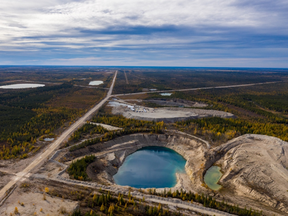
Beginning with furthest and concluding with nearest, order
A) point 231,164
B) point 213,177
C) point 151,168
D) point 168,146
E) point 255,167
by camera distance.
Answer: point 168,146
point 151,168
point 231,164
point 213,177
point 255,167

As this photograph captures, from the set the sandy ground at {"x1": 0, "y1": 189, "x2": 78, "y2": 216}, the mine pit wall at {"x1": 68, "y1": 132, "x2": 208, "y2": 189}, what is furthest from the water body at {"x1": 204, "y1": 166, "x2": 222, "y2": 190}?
the sandy ground at {"x1": 0, "y1": 189, "x2": 78, "y2": 216}

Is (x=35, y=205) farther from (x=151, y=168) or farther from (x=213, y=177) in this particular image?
(x=213, y=177)

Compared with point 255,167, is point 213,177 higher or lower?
lower

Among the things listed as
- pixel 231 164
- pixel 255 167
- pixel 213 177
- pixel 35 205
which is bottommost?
pixel 213 177

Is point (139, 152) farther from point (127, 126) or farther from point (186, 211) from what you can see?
point (186, 211)

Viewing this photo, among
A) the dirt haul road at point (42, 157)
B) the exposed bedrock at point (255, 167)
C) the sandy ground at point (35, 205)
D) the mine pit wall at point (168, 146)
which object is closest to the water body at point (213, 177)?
the exposed bedrock at point (255, 167)

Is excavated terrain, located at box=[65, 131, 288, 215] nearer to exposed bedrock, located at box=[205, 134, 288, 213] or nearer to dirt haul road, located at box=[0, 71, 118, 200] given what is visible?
exposed bedrock, located at box=[205, 134, 288, 213]

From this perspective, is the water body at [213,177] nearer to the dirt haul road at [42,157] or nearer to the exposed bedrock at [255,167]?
the exposed bedrock at [255,167]

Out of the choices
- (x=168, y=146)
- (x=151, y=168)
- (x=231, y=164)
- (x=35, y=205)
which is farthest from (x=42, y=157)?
(x=231, y=164)
